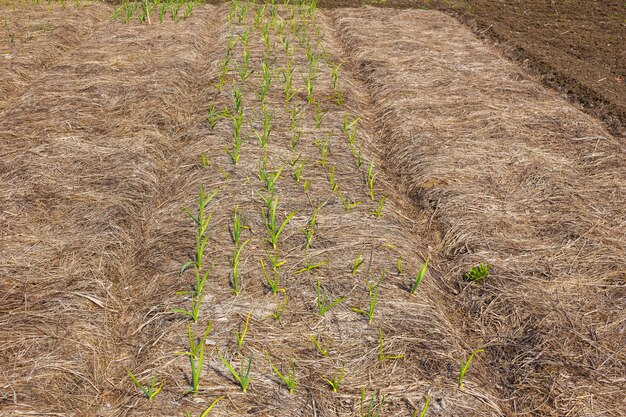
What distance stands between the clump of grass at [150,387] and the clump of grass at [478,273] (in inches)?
67.5

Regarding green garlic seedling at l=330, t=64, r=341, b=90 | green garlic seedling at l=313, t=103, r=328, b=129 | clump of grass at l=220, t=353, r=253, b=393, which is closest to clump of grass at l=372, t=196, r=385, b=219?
green garlic seedling at l=313, t=103, r=328, b=129

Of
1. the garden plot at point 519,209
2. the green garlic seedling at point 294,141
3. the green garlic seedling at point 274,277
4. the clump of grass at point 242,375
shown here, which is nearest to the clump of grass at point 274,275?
the green garlic seedling at point 274,277

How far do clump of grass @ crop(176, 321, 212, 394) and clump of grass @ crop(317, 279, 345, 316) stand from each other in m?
0.53

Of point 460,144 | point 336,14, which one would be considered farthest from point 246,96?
point 336,14

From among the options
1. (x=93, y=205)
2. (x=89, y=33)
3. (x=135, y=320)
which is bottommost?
(x=135, y=320)

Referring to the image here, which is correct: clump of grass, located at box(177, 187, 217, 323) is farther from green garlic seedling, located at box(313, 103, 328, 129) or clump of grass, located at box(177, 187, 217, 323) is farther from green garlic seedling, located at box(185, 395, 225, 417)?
green garlic seedling, located at box(313, 103, 328, 129)

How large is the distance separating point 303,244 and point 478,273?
984mm

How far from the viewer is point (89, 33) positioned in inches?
267

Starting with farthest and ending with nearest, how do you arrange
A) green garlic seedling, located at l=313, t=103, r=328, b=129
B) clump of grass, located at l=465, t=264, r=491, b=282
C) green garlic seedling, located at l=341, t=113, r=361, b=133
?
1. green garlic seedling, located at l=313, t=103, r=328, b=129
2. green garlic seedling, located at l=341, t=113, r=361, b=133
3. clump of grass, located at l=465, t=264, r=491, b=282

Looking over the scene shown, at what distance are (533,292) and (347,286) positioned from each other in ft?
3.24

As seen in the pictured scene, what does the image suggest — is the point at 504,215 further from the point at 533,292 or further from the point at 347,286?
Answer: the point at 347,286

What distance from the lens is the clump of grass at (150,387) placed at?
2158 millimetres

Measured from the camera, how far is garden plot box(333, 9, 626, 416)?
247cm

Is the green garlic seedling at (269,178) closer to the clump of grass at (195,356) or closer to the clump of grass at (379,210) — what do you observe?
the clump of grass at (379,210)
